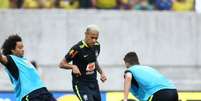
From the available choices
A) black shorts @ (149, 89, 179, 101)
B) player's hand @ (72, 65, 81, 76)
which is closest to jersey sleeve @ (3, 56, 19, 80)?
player's hand @ (72, 65, 81, 76)

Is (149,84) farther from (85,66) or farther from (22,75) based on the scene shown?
(22,75)

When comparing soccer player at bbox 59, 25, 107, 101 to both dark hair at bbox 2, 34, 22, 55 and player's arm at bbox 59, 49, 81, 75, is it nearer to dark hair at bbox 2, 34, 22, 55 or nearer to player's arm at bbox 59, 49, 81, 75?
player's arm at bbox 59, 49, 81, 75

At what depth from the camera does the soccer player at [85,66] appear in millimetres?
11938

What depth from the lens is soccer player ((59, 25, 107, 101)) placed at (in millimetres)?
11938

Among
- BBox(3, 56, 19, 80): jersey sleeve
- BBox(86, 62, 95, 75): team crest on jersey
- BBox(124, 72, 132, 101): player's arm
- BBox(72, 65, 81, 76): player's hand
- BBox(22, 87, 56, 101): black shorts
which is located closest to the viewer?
BBox(3, 56, 19, 80): jersey sleeve

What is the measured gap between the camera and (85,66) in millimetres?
12039

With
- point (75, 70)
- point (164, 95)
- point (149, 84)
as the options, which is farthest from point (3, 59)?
point (164, 95)

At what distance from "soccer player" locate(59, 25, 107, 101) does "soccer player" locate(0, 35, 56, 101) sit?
1443 millimetres

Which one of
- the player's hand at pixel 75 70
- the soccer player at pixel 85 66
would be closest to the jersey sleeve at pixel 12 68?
the player's hand at pixel 75 70

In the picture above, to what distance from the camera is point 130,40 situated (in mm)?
19016

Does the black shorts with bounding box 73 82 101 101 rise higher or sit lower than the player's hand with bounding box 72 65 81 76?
lower

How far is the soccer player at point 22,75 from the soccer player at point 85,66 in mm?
1443

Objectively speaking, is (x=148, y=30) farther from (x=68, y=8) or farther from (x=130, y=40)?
(x=68, y=8)

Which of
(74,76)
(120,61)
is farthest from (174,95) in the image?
(120,61)
